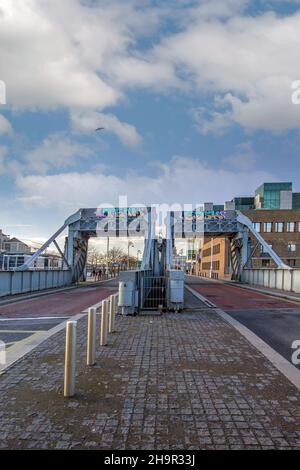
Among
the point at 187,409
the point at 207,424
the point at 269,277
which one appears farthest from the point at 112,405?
the point at 269,277

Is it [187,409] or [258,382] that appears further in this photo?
[258,382]

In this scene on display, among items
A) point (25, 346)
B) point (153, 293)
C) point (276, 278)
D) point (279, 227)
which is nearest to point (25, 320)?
point (25, 346)

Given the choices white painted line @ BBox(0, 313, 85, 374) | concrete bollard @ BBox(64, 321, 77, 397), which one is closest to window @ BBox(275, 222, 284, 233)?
white painted line @ BBox(0, 313, 85, 374)

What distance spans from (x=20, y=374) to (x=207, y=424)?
315cm

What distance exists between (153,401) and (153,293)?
11779mm

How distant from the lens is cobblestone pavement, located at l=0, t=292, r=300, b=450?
12.4 ft

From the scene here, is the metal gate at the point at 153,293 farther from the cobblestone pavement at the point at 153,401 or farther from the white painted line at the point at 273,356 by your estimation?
the cobblestone pavement at the point at 153,401

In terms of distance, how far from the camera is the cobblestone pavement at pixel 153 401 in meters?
3.77

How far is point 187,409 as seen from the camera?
453cm

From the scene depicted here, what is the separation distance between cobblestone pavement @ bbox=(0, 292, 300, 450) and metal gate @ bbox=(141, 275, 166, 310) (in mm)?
6975

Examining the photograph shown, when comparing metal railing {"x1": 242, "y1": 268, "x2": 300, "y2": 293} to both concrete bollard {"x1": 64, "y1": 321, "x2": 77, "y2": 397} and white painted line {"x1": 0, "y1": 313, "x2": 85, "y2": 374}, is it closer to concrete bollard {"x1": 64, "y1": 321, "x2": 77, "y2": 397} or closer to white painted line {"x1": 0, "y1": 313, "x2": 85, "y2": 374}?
white painted line {"x1": 0, "y1": 313, "x2": 85, "y2": 374}

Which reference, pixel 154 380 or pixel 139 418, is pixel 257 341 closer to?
pixel 154 380

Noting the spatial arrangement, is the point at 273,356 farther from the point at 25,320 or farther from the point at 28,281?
the point at 28,281
